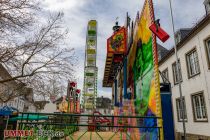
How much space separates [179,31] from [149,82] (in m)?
13.9

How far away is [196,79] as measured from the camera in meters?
15.4


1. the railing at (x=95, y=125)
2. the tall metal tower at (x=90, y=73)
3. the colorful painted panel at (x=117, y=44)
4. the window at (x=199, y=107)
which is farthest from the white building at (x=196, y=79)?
the tall metal tower at (x=90, y=73)

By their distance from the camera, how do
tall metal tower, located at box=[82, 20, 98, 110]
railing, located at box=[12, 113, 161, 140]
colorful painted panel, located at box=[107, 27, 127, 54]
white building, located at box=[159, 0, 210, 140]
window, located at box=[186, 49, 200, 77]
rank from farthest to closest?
tall metal tower, located at box=[82, 20, 98, 110] < window, located at box=[186, 49, 200, 77] < white building, located at box=[159, 0, 210, 140] < colorful painted panel, located at box=[107, 27, 127, 54] < railing, located at box=[12, 113, 161, 140]

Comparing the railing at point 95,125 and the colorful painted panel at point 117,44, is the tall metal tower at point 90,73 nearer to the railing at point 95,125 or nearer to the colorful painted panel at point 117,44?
the colorful painted panel at point 117,44

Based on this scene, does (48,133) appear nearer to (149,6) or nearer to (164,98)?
(164,98)

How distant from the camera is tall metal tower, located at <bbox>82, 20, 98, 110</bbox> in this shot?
1256 inches

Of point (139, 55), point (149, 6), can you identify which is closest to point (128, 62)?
point (139, 55)

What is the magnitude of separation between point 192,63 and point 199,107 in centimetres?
360

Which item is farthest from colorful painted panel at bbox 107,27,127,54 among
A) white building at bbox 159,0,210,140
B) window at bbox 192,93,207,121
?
window at bbox 192,93,207,121

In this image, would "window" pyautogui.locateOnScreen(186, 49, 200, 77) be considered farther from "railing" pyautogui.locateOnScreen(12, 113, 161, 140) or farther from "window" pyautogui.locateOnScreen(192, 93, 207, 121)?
"railing" pyautogui.locateOnScreen(12, 113, 161, 140)

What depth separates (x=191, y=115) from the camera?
1611 cm

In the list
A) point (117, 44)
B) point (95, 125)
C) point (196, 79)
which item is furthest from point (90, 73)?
point (95, 125)

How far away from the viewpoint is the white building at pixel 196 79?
14.1m

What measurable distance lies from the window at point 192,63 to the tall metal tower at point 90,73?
57.1ft
